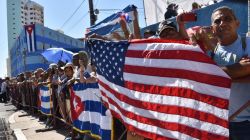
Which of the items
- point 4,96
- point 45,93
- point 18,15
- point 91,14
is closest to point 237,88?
point 45,93

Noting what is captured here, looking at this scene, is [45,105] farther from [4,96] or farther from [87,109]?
[4,96]

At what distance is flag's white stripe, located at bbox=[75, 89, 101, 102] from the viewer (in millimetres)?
6577

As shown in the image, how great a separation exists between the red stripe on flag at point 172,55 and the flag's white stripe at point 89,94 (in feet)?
8.66

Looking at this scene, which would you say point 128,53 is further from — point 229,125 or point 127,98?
point 229,125

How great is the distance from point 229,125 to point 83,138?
15.0 feet

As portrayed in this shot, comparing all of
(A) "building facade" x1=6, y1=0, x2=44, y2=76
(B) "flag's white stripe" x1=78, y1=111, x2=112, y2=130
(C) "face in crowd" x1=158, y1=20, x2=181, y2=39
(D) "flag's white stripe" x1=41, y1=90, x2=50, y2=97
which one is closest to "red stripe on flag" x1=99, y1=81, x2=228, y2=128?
(C) "face in crowd" x1=158, y1=20, x2=181, y2=39

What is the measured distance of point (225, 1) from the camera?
8.09 m

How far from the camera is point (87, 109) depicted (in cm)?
714

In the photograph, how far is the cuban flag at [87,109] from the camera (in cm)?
649

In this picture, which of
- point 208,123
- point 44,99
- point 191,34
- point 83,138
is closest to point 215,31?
point 191,34

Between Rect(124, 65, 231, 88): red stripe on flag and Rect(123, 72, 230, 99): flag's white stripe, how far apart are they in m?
0.03

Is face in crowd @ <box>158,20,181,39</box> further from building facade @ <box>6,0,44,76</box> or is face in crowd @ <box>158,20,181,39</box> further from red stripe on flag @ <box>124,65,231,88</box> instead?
building facade @ <box>6,0,44,76</box>

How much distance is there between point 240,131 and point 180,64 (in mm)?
687

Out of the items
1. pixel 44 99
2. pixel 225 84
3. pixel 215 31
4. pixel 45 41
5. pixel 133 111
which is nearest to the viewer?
pixel 225 84
